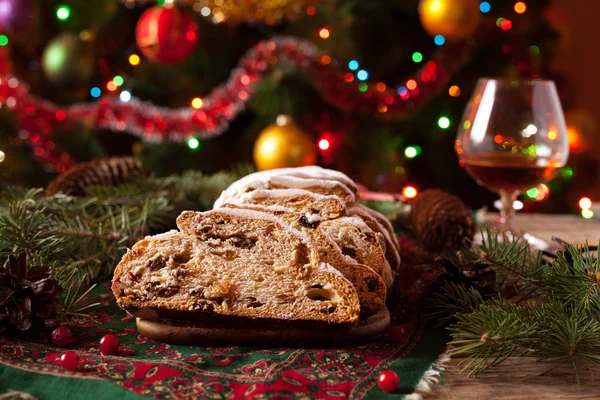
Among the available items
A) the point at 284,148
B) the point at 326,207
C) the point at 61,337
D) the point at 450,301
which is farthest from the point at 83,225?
the point at 284,148

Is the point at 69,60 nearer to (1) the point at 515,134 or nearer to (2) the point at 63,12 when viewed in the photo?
(2) the point at 63,12

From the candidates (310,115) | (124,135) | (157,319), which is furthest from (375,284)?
(124,135)

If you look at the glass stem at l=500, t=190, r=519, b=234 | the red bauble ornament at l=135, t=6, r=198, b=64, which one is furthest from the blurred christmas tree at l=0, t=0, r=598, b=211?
the glass stem at l=500, t=190, r=519, b=234

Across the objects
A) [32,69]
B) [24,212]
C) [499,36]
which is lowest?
[24,212]

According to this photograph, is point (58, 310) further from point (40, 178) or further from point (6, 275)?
point (40, 178)

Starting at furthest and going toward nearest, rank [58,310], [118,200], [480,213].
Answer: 1. [480,213]
2. [118,200]
3. [58,310]

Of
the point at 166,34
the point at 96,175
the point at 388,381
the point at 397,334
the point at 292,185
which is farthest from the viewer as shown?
the point at 166,34

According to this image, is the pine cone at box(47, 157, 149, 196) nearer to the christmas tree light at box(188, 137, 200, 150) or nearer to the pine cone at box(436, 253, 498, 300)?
the pine cone at box(436, 253, 498, 300)
